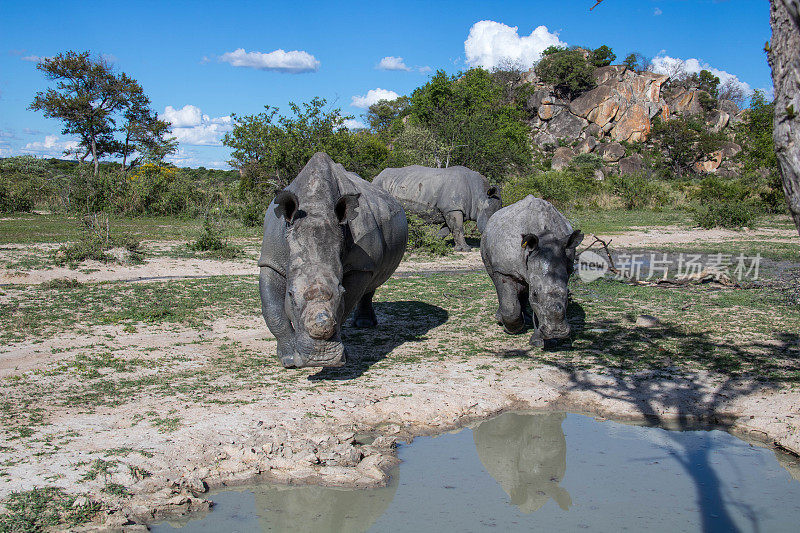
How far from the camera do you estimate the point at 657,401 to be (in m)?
6.50

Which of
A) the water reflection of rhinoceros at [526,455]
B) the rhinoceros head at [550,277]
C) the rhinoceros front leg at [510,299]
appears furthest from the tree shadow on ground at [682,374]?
the water reflection of rhinoceros at [526,455]

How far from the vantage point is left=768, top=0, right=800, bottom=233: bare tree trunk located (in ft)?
10.1

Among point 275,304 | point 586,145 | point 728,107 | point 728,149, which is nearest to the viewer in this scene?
point 275,304

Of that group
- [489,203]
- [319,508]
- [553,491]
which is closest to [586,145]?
[489,203]

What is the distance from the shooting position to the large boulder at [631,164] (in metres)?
60.8

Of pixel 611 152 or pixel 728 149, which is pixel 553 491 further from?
pixel 728 149

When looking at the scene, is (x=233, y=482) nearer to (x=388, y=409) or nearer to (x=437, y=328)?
(x=388, y=409)

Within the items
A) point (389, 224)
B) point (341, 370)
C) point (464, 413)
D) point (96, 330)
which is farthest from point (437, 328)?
point (96, 330)

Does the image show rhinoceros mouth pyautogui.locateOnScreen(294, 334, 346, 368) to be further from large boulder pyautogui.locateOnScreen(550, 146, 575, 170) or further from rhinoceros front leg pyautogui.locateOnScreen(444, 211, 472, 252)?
large boulder pyautogui.locateOnScreen(550, 146, 575, 170)

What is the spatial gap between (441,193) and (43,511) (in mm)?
16114

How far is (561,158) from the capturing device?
6103 centimetres

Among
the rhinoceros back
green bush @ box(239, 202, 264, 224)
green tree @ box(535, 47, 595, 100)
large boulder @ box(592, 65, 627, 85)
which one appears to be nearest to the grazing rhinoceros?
the rhinoceros back

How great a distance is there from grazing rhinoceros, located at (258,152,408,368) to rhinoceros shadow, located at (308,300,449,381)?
26.4 inches

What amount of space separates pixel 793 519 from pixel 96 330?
8.12m
